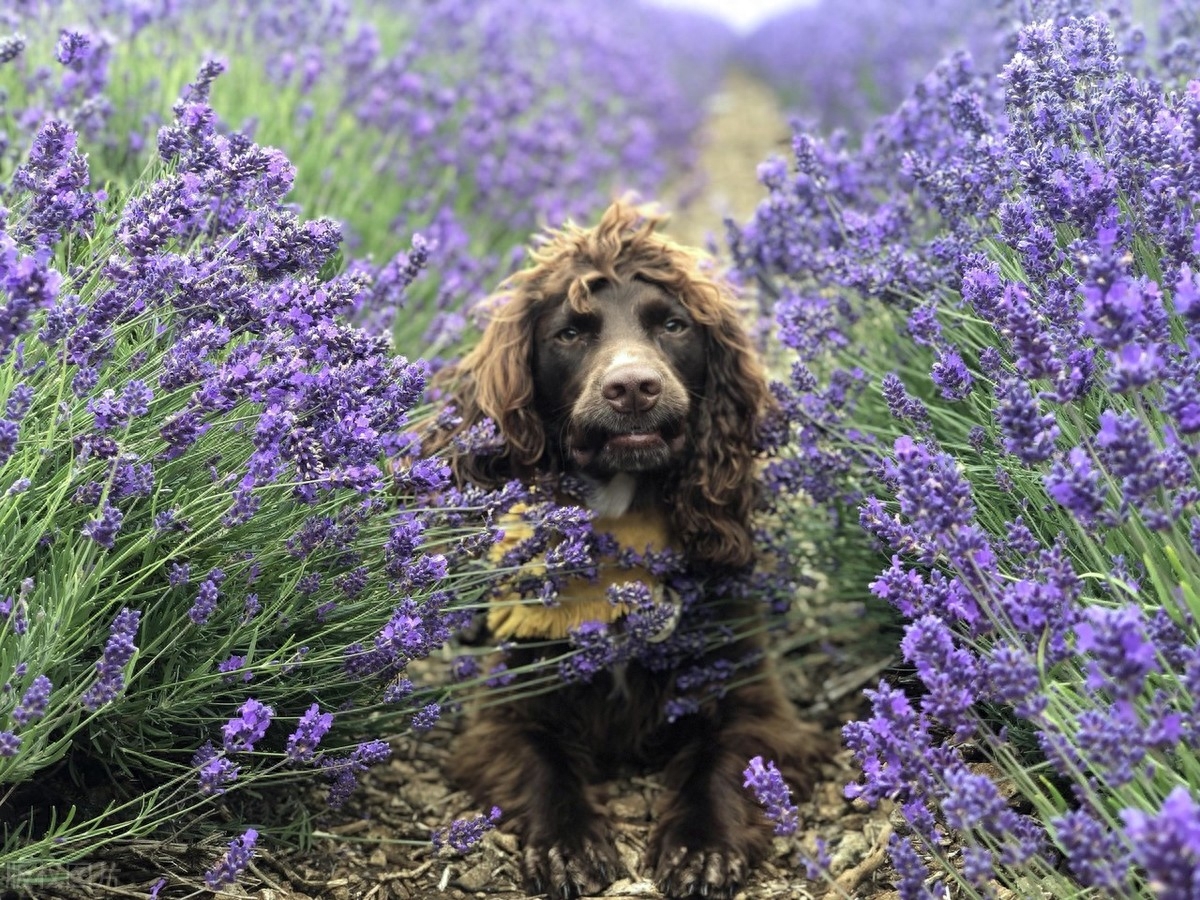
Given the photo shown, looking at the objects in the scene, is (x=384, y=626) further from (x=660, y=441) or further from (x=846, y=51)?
(x=846, y=51)

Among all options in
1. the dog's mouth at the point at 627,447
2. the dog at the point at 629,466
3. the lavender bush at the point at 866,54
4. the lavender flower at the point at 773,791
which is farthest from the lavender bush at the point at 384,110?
the lavender flower at the point at 773,791

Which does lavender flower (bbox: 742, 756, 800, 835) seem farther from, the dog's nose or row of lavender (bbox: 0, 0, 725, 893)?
the dog's nose

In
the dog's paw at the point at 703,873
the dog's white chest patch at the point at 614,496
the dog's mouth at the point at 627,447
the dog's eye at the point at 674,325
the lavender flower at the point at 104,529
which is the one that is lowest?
the dog's paw at the point at 703,873

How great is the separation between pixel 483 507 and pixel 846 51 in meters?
8.85

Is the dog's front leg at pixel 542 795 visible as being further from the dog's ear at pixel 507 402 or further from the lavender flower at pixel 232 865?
the lavender flower at pixel 232 865

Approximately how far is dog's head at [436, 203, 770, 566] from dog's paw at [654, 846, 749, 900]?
2.66 ft

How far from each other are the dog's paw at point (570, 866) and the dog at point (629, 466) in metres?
0.06

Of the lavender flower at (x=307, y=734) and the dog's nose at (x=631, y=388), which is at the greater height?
the dog's nose at (x=631, y=388)

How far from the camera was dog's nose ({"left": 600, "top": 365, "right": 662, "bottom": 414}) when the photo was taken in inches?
127

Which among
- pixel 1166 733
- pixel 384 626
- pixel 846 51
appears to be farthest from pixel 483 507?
pixel 846 51

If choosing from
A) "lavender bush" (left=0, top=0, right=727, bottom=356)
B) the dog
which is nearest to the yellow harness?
the dog

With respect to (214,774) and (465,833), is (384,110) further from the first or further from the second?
(214,774)

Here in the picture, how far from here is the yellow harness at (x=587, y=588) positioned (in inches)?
134

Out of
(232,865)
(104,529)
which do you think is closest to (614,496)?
(232,865)
